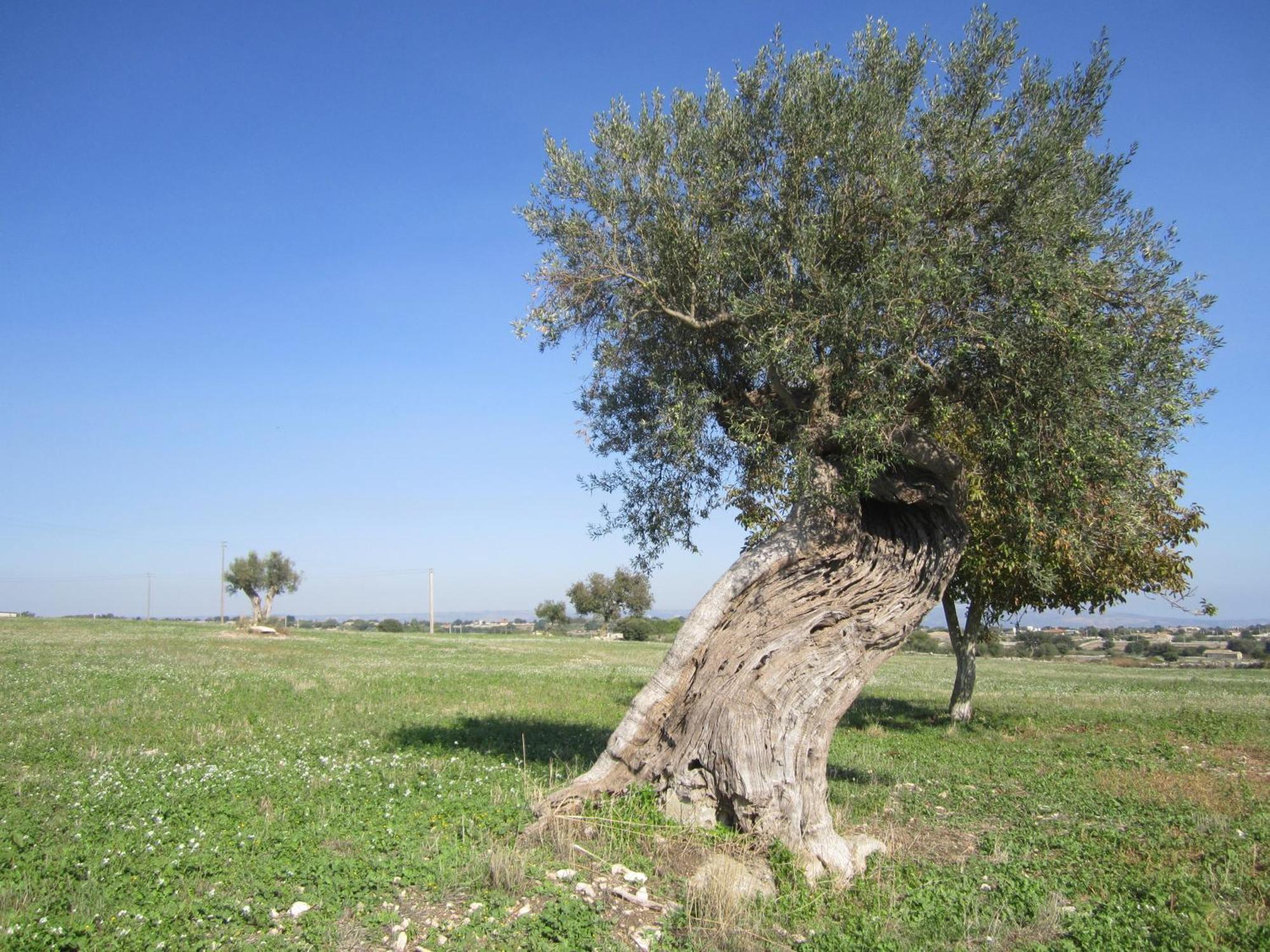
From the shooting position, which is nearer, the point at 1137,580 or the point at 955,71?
the point at 955,71

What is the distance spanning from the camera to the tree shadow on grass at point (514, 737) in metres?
14.1

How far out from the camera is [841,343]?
987 cm

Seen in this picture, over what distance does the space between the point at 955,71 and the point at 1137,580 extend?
13.6 m

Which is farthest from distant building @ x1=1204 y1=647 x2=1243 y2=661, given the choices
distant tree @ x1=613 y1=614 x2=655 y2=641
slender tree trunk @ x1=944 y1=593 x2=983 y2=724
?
slender tree trunk @ x1=944 y1=593 x2=983 y2=724

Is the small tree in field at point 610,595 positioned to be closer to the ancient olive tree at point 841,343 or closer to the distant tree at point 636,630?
the distant tree at point 636,630

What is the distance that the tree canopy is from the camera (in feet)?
32.0

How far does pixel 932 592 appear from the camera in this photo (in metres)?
10.8

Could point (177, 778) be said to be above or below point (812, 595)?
below

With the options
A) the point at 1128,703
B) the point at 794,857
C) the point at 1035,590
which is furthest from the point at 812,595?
the point at 1128,703

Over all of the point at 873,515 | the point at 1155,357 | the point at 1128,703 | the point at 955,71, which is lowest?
the point at 1128,703

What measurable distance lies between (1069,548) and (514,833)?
8453mm

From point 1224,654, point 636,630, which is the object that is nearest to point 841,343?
point 636,630

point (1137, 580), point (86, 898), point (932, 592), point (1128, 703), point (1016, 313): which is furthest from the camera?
point (1128, 703)

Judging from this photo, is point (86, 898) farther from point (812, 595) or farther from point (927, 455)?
point (927, 455)
